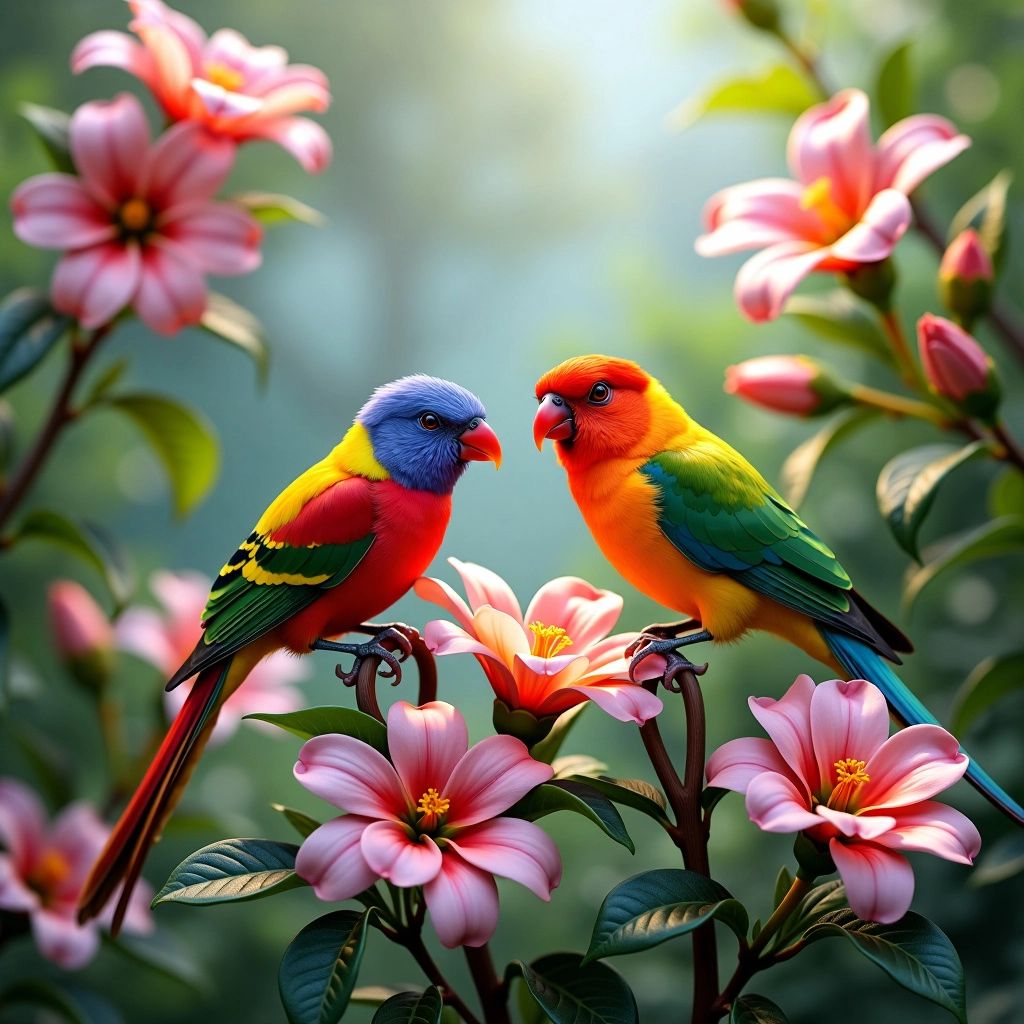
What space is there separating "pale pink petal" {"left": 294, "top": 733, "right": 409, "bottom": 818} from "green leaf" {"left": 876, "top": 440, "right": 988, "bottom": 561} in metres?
0.38

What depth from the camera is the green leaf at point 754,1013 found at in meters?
0.52

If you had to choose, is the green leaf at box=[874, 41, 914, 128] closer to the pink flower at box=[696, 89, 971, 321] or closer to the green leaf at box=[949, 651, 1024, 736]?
the pink flower at box=[696, 89, 971, 321]

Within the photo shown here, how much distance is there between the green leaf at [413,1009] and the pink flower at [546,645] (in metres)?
0.15

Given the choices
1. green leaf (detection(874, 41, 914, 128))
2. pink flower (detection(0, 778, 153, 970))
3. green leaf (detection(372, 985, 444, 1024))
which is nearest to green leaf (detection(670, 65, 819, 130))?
green leaf (detection(874, 41, 914, 128))

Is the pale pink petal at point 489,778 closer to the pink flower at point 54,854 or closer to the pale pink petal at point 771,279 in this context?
the pale pink petal at point 771,279

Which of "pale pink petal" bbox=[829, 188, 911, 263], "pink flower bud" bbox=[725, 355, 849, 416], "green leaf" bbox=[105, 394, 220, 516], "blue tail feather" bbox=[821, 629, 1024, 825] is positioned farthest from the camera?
"green leaf" bbox=[105, 394, 220, 516]

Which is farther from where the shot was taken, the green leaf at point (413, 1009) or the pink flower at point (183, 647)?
the pink flower at point (183, 647)

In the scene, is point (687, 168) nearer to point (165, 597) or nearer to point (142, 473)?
point (142, 473)

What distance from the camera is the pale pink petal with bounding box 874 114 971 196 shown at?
2.43ft

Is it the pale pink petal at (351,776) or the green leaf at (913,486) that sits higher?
the green leaf at (913,486)

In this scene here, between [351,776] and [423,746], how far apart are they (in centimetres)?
4

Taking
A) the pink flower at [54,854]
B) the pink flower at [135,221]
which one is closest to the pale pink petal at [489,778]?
the pink flower at [135,221]

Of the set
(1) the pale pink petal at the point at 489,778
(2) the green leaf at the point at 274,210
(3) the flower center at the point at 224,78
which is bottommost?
(1) the pale pink petal at the point at 489,778

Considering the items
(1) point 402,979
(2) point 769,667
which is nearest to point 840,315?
(2) point 769,667
